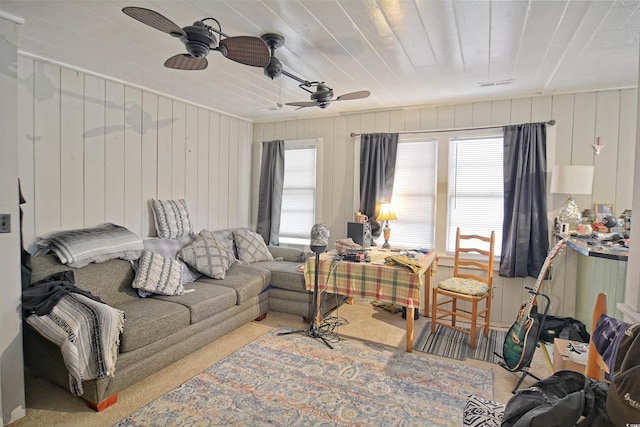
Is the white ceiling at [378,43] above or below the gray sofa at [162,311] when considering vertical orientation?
above

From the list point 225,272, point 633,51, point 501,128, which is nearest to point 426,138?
point 501,128

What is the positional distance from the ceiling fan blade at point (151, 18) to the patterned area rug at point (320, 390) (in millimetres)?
2209

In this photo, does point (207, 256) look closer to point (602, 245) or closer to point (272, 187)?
point (272, 187)

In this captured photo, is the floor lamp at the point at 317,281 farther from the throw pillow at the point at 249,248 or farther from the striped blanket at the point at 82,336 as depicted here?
the striped blanket at the point at 82,336

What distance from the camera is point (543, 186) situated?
348 cm

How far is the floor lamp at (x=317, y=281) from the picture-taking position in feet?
10.00

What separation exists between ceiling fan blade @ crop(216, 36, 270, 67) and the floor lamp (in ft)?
4.95

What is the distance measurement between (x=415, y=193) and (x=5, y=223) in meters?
3.78

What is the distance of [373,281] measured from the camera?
300cm

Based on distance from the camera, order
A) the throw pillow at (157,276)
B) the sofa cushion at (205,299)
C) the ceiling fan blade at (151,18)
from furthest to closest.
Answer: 1. the throw pillow at (157,276)
2. the sofa cushion at (205,299)
3. the ceiling fan blade at (151,18)

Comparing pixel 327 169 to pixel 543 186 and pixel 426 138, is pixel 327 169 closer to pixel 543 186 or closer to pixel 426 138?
pixel 426 138

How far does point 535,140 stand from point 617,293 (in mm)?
1715

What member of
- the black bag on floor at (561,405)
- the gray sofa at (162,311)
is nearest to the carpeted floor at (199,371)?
the gray sofa at (162,311)

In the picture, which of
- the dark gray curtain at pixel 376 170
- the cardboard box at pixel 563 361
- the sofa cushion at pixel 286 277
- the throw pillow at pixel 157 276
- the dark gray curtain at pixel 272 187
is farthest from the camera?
the dark gray curtain at pixel 272 187
